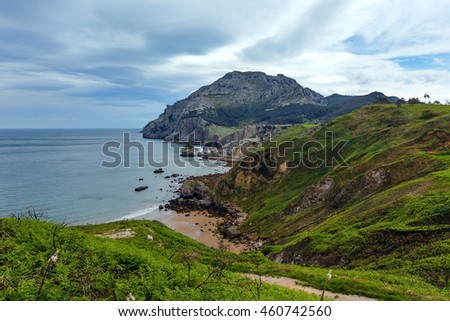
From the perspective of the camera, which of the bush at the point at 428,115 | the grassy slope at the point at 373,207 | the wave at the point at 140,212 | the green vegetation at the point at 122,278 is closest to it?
the green vegetation at the point at 122,278

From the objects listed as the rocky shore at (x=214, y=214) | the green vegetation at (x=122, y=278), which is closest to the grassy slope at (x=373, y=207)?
the rocky shore at (x=214, y=214)

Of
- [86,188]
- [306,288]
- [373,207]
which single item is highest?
[373,207]

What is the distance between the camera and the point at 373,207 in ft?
118

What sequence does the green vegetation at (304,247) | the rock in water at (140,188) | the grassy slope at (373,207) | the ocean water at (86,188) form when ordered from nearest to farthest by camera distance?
the green vegetation at (304,247)
the grassy slope at (373,207)
the ocean water at (86,188)
the rock in water at (140,188)

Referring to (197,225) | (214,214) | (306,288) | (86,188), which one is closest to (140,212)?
(197,225)

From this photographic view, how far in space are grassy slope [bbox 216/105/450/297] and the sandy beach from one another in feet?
22.3

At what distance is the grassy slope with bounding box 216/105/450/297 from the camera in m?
25.2

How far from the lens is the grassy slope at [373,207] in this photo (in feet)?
82.8

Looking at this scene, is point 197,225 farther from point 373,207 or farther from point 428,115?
point 428,115

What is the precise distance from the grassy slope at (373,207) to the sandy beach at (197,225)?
6.78 meters

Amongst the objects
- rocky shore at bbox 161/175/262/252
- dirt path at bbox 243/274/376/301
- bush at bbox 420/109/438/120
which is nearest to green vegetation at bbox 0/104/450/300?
dirt path at bbox 243/274/376/301

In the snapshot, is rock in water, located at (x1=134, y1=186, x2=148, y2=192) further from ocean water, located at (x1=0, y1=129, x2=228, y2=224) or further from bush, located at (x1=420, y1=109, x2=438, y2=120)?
bush, located at (x1=420, y1=109, x2=438, y2=120)

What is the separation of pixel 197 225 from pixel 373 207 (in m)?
41.6

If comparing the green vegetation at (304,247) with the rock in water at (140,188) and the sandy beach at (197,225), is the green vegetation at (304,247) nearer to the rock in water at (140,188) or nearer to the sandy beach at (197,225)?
the sandy beach at (197,225)
